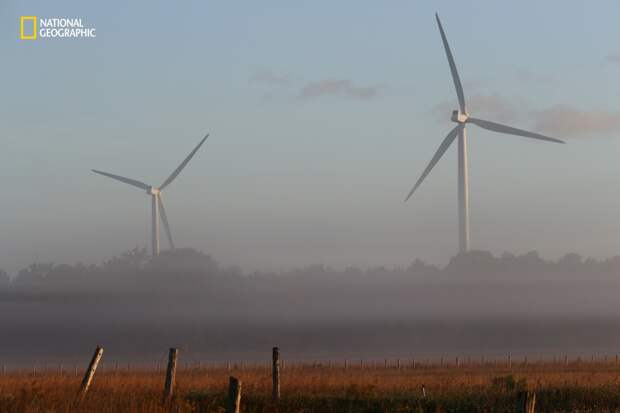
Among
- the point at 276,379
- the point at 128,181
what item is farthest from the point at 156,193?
the point at 276,379

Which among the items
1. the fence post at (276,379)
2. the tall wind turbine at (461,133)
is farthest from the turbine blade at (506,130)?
the fence post at (276,379)

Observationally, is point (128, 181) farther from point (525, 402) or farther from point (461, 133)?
point (525, 402)

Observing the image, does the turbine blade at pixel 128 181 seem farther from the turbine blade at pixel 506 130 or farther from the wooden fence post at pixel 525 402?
the wooden fence post at pixel 525 402

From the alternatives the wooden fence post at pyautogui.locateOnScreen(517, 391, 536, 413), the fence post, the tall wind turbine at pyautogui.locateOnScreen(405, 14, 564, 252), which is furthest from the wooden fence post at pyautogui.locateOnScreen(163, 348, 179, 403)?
the tall wind turbine at pyautogui.locateOnScreen(405, 14, 564, 252)

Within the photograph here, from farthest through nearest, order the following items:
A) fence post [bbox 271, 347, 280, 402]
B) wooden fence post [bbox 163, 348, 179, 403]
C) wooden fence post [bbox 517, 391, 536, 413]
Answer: fence post [bbox 271, 347, 280, 402]
wooden fence post [bbox 163, 348, 179, 403]
wooden fence post [bbox 517, 391, 536, 413]

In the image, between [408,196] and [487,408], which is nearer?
[487,408]

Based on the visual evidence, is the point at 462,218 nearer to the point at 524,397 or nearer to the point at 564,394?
the point at 564,394

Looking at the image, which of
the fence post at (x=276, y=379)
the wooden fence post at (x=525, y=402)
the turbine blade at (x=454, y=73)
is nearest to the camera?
the wooden fence post at (x=525, y=402)

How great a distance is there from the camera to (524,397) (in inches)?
979

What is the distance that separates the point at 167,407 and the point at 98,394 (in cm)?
354

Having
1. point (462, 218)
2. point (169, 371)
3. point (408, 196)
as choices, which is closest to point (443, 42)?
point (408, 196)

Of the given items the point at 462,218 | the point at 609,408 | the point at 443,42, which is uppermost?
the point at 443,42

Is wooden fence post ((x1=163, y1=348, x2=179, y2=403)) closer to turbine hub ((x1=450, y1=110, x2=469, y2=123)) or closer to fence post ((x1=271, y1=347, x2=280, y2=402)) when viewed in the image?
fence post ((x1=271, y1=347, x2=280, y2=402))

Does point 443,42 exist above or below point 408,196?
above
